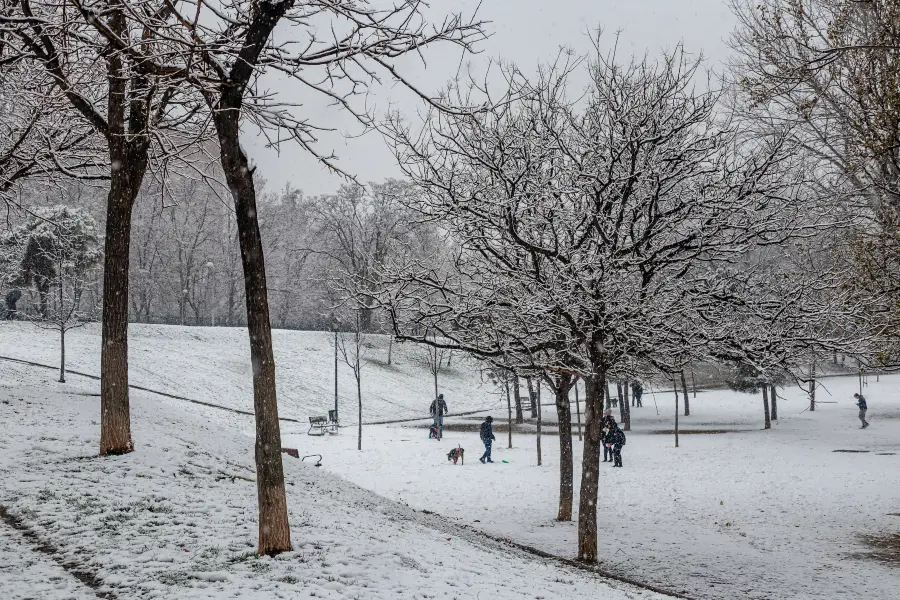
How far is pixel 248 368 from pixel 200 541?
35659 mm

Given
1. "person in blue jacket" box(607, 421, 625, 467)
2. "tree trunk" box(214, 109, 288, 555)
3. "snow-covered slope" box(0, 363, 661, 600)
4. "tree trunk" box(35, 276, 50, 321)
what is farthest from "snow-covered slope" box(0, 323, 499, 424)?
"tree trunk" box(214, 109, 288, 555)

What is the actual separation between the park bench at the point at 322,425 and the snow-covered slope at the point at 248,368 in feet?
16.8

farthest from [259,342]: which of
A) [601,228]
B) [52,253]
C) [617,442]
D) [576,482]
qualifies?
[52,253]

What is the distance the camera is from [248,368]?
40.7 meters

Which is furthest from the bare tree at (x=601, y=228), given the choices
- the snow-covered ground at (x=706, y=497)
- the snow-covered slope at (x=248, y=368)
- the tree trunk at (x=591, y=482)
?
the snow-covered slope at (x=248, y=368)

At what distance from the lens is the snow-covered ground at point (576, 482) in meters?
9.01

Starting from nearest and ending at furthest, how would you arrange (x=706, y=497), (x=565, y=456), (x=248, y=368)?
(x=565, y=456), (x=706, y=497), (x=248, y=368)

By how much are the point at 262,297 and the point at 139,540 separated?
2730mm

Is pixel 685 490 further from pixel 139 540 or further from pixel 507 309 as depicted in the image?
pixel 139 540

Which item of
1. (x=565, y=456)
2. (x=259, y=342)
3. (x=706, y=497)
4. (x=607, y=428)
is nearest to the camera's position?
(x=259, y=342)

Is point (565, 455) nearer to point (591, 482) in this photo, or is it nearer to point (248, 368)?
point (591, 482)

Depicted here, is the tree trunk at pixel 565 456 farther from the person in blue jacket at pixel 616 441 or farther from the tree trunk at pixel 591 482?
the person in blue jacket at pixel 616 441

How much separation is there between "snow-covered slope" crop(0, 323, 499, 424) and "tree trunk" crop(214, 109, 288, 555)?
93.6 ft

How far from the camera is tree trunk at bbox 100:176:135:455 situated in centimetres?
1023
